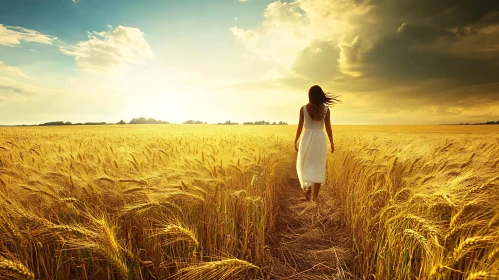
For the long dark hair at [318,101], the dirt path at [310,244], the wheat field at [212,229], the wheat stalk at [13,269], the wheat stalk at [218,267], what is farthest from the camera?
the long dark hair at [318,101]

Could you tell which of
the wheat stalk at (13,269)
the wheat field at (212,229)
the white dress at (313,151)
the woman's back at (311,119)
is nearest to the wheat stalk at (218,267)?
the wheat field at (212,229)

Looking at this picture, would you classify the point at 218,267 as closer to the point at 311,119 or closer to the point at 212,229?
the point at 212,229

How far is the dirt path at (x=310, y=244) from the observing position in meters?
2.30

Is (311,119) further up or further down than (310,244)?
further up

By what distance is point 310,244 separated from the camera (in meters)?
2.97

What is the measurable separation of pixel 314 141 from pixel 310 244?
7.35ft

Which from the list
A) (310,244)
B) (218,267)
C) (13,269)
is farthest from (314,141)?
(13,269)

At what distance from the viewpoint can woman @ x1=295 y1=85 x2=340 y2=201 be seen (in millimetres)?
4688

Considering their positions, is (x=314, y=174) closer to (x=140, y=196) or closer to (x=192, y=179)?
(x=192, y=179)

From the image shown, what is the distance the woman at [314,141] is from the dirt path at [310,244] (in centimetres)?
47

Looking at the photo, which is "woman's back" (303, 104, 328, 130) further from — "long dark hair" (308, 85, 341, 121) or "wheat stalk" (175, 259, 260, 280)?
"wheat stalk" (175, 259, 260, 280)

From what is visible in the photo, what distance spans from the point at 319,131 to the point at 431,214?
2.79m

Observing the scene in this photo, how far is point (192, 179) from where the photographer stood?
2545mm

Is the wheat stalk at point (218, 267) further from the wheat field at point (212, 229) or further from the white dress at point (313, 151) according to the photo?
the white dress at point (313, 151)
